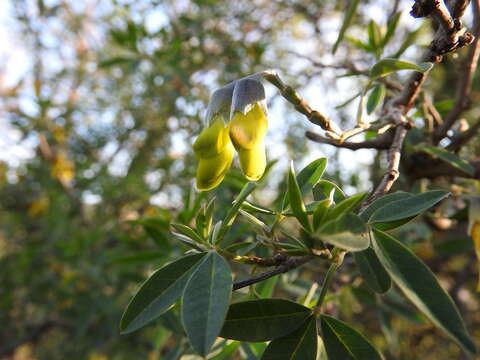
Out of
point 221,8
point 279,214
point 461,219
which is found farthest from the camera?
point 221,8

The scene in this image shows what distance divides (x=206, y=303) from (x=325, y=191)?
0.77ft

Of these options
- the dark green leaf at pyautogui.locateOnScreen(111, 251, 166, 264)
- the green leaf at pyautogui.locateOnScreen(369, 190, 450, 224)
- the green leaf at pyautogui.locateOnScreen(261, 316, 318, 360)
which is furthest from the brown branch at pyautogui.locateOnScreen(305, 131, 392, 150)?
the dark green leaf at pyautogui.locateOnScreen(111, 251, 166, 264)

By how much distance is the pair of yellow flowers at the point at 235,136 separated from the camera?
0.47 meters

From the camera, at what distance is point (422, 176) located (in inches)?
35.8

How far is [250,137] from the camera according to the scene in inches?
18.7

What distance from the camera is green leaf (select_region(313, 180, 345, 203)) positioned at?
0.52m

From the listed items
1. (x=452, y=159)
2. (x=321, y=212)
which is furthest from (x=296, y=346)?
(x=452, y=159)

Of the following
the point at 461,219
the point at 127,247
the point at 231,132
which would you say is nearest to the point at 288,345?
the point at 231,132

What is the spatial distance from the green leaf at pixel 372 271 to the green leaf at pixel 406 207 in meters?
0.05

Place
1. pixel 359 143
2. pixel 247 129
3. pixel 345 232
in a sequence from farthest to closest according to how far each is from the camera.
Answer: pixel 359 143 < pixel 247 129 < pixel 345 232

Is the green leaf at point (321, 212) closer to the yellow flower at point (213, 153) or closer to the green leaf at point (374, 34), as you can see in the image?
the yellow flower at point (213, 153)

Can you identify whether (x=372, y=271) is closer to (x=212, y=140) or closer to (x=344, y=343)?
(x=344, y=343)

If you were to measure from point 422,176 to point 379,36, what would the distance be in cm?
31

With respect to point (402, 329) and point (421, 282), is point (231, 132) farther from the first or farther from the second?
point (402, 329)
